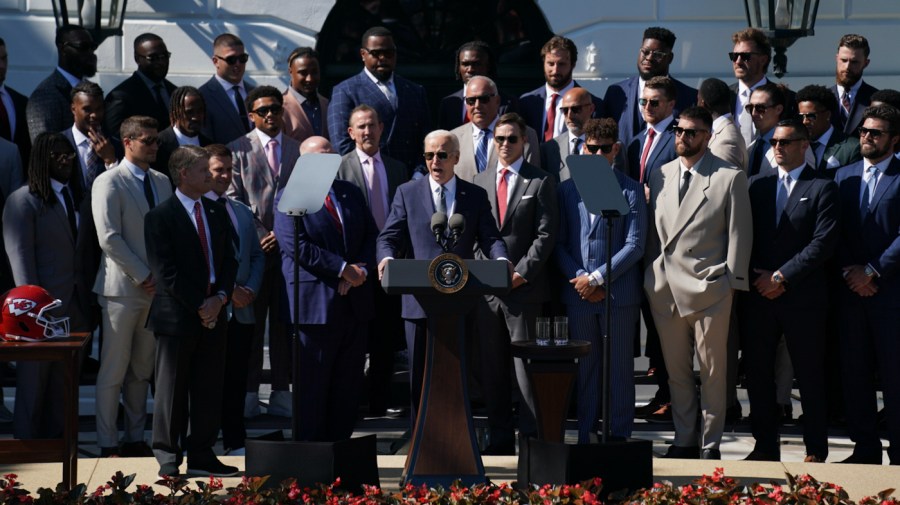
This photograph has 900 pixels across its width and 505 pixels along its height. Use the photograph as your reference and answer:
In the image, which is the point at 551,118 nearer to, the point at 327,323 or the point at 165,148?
the point at 327,323

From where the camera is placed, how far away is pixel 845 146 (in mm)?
9773

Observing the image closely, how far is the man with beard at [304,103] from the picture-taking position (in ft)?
34.9

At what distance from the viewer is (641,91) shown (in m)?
10.4

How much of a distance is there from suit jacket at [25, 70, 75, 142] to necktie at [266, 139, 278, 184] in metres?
1.40

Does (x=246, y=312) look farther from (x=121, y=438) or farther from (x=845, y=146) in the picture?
(x=845, y=146)

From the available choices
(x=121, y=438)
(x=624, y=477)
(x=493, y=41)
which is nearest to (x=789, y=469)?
(x=624, y=477)

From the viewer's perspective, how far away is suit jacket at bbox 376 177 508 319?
893 cm

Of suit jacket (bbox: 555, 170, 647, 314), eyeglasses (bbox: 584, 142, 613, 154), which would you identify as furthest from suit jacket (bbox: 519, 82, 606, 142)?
suit jacket (bbox: 555, 170, 647, 314)

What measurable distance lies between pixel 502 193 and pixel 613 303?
3.15 feet

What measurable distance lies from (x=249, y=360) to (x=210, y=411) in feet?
3.74

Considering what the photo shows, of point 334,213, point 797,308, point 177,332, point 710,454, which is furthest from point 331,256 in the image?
point 797,308

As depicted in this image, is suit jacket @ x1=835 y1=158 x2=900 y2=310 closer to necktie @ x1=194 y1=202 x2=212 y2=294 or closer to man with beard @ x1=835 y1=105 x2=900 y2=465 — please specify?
man with beard @ x1=835 y1=105 x2=900 y2=465

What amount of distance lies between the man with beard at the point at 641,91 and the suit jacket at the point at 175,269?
3.31 m

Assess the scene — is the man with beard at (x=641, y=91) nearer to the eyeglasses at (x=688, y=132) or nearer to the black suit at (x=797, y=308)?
the eyeglasses at (x=688, y=132)
